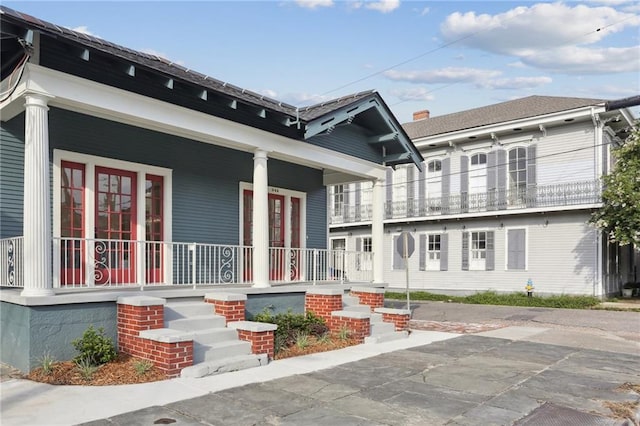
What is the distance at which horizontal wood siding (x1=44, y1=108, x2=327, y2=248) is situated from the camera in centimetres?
862

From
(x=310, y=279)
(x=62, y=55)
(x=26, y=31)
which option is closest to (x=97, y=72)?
(x=62, y=55)

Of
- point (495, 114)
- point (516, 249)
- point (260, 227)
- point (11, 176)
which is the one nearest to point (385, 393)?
point (260, 227)

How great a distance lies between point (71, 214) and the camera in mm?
8508

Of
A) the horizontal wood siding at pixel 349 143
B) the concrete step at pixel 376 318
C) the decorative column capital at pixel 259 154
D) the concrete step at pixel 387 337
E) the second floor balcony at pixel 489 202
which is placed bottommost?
the concrete step at pixel 387 337

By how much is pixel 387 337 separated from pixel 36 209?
20.9 feet

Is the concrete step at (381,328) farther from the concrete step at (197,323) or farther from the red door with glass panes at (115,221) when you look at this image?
the red door with glass panes at (115,221)

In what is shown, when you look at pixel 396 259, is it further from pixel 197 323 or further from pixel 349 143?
pixel 197 323

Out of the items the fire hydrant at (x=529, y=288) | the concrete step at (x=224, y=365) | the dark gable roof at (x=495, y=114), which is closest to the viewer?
the concrete step at (x=224, y=365)

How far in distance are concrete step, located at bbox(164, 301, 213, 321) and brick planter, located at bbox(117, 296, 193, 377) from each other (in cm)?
58

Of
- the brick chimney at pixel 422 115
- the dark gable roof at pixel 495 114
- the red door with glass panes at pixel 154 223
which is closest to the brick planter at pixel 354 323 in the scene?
the red door with glass panes at pixel 154 223

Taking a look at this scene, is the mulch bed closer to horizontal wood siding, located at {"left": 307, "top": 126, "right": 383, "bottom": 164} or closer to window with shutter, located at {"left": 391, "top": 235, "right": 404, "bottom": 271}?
horizontal wood siding, located at {"left": 307, "top": 126, "right": 383, "bottom": 164}

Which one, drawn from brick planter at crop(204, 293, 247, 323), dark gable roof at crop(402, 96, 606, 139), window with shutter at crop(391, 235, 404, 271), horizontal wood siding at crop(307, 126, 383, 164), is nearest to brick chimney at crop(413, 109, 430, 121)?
dark gable roof at crop(402, 96, 606, 139)

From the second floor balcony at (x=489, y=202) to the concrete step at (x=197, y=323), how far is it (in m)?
15.7

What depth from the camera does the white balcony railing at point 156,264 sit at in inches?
308
